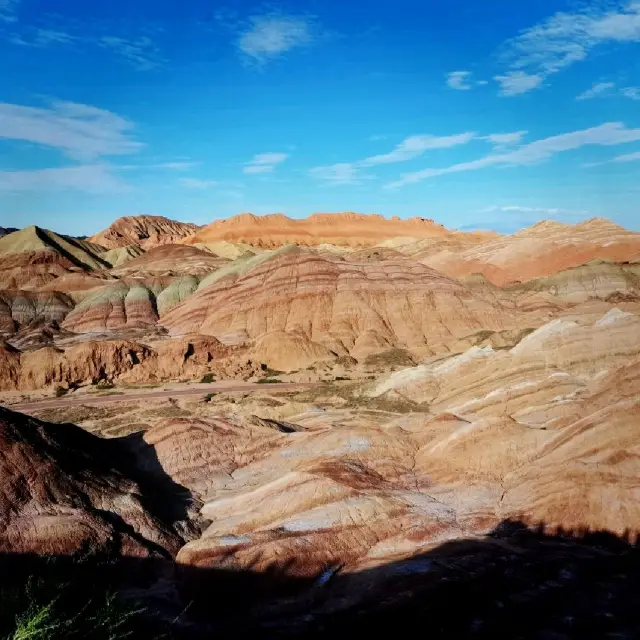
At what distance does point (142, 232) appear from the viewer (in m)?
170

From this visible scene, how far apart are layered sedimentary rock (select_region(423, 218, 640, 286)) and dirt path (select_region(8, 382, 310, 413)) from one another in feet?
163

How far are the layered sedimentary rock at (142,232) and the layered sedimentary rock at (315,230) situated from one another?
52.0ft

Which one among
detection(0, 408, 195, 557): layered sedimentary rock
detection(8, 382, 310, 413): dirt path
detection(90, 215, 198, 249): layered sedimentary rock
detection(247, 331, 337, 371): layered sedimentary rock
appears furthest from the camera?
detection(90, 215, 198, 249): layered sedimentary rock

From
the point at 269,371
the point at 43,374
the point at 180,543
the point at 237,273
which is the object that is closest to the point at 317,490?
the point at 180,543

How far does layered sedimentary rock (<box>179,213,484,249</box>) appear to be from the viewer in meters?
143

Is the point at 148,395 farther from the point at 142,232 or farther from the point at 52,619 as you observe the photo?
the point at 142,232

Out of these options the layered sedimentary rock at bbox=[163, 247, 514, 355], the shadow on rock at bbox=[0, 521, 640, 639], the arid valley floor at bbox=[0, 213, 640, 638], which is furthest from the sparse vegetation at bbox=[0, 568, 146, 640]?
the layered sedimentary rock at bbox=[163, 247, 514, 355]

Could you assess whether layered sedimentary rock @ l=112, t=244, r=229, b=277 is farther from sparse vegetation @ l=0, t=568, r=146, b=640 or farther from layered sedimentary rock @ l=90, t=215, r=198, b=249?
sparse vegetation @ l=0, t=568, r=146, b=640

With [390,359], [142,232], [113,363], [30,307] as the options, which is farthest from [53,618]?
[142,232]

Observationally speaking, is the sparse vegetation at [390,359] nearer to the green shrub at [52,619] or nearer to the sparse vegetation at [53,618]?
the sparse vegetation at [53,618]

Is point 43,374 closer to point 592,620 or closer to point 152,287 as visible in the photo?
point 152,287

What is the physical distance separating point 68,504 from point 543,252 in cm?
8246

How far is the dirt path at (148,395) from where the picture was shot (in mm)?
40625

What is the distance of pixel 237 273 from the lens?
70.0 m
